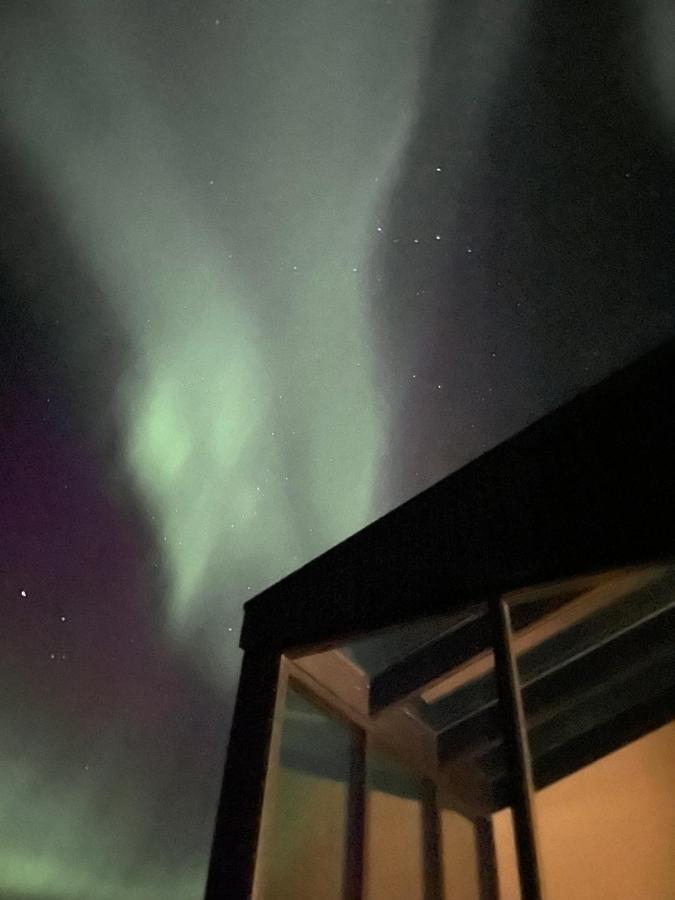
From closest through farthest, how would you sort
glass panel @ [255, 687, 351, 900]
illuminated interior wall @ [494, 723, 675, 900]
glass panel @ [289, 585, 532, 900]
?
glass panel @ [255, 687, 351, 900]
glass panel @ [289, 585, 532, 900]
illuminated interior wall @ [494, 723, 675, 900]

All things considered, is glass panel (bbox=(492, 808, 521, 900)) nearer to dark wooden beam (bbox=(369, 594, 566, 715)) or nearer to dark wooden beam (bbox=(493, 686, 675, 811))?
dark wooden beam (bbox=(493, 686, 675, 811))

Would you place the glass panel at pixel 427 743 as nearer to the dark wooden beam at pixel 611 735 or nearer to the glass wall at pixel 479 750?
the glass wall at pixel 479 750

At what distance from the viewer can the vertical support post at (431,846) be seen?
133 inches

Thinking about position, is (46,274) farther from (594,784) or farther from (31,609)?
(594,784)

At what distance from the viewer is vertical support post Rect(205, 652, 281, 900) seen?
7.90 feet

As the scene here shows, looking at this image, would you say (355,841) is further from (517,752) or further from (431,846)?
(517,752)

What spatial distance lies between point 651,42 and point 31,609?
11440 mm

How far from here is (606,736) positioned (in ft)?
14.2

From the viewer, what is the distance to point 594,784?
4.66 meters

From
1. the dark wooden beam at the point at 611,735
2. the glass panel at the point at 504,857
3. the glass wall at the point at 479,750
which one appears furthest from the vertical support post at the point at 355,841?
the dark wooden beam at the point at 611,735

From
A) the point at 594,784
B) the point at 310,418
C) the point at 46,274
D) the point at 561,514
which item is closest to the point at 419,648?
the point at 561,514

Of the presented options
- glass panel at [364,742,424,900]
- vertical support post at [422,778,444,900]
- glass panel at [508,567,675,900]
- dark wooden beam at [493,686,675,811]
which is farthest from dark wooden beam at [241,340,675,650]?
dark wooden beam at [493,686,675,811]

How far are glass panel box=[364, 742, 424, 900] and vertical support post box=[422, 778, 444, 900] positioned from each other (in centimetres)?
4

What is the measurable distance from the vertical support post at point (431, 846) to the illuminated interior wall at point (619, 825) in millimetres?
1097
